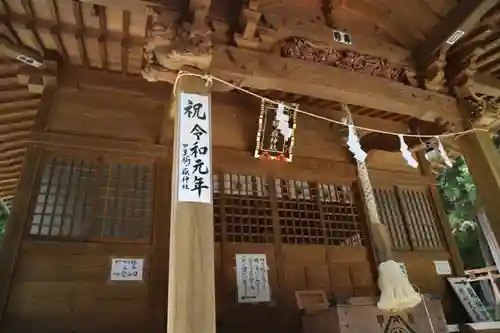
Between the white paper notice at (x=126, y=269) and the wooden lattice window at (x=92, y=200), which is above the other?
the wooden lattice window at (x=92, y=200)

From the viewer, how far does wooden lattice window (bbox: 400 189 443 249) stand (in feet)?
22.2

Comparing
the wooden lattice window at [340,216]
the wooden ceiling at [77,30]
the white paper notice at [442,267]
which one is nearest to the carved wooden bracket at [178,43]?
the wooden ceiling at [77,30]

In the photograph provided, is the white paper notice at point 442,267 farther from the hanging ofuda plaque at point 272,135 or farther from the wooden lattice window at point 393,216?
the hanging ofuda plaque at point 272,135

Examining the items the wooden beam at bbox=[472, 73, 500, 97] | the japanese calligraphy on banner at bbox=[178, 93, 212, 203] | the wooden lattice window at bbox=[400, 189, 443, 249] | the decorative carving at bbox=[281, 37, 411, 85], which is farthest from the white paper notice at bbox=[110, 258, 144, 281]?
the wooden beam at bbox=[472, 73, 500, 97]

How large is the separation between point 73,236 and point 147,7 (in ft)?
9.95

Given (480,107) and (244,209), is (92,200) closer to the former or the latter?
(244,209)

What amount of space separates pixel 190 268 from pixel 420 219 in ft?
17.4

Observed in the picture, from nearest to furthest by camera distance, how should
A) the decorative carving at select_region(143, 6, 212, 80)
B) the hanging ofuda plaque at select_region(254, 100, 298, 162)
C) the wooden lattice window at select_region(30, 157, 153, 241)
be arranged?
1. the decorative carving at select_region(143, 6, 212, 80)
2. the wooden lattice window at select_region(30, 157, 153, 241)
3. the hanging ofuda plaque at select_region(254, 100, 298, 162)

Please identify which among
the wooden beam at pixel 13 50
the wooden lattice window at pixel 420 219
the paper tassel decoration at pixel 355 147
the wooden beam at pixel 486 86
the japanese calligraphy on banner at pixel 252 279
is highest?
the wooden beam at pixel 13 50

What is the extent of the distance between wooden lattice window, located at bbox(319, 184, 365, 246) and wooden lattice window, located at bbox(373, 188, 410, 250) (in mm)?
549

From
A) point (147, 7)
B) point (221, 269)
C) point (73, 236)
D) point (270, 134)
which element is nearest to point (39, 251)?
point (73, 236)

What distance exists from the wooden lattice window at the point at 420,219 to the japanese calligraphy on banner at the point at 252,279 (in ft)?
9.78

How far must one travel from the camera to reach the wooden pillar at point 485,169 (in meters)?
5.15

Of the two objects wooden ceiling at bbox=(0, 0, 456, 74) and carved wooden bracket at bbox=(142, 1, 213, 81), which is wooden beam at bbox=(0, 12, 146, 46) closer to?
wooden ceiling at bbox=(0, 0, 456, 74)
